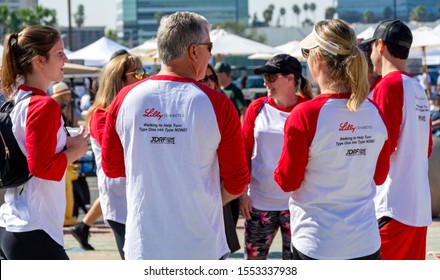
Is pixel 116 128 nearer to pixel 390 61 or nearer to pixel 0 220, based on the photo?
pixel 0 220

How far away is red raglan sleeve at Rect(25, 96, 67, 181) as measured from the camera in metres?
4.95

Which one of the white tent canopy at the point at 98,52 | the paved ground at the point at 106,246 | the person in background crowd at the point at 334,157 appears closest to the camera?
the person in background crowd at the point at 334,157

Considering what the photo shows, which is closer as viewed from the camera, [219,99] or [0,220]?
[219,99]

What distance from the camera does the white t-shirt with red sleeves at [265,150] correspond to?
22.7 ft

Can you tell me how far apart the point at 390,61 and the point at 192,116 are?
5.91 feet

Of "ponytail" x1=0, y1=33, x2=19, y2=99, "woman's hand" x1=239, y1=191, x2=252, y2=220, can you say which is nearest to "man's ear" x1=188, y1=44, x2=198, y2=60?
"ponytail" x1=0, y1=33, x2=19, y2=99

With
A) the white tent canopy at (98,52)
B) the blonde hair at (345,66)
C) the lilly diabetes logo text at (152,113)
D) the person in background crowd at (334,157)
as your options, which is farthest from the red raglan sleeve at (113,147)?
the white tent canopy at (98,52)

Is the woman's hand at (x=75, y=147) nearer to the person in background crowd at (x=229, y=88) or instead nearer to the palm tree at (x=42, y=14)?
the person in background crowd at (x=229, y=88)

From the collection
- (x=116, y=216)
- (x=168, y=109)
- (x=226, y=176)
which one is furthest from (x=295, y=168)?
(x=116, y=216)

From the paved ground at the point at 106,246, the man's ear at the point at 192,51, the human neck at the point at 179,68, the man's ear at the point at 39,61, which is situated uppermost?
the man's ear at the point at 192,51

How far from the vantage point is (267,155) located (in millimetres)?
6934

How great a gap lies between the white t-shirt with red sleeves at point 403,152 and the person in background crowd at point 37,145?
5.69 ft

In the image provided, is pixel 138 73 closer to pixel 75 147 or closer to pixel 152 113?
pixel 75 147

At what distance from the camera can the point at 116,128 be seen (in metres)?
4.81
